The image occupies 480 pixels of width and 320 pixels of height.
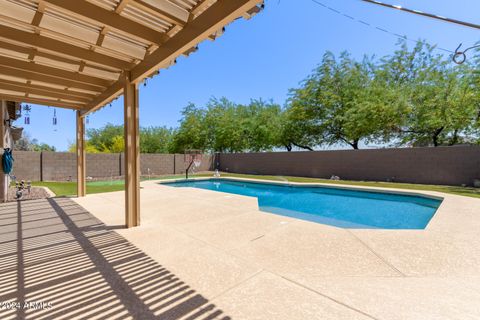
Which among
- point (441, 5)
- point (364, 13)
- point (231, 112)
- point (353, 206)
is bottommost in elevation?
point (353, 206)

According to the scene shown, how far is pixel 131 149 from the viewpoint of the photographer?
391 centimetres

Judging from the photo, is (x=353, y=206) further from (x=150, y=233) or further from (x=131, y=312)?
(x=131, y=312)

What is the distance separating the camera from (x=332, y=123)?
1752 cm

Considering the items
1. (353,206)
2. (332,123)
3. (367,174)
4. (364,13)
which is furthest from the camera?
(332,123)

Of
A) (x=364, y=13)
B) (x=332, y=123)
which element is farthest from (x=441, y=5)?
(x=332, y=123)

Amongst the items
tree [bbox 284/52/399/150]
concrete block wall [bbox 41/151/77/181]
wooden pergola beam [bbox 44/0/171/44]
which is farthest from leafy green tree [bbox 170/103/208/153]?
wooden pergola beam [bbox 44/0/171/44]

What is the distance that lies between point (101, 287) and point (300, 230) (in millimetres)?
2875

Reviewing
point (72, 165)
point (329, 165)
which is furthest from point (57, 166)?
point (329, 165)

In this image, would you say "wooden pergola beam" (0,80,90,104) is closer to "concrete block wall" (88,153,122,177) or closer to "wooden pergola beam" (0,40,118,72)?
"wooden pergola beam" (0,40,118,72)

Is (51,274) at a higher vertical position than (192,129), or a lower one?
lower

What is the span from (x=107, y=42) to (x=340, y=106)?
17326mm

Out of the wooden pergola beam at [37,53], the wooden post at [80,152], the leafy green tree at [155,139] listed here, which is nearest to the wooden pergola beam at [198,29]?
the wooden pergola beam at [37,53]

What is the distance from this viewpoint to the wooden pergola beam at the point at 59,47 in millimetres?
2867

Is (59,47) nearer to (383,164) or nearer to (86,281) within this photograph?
(86,281)
